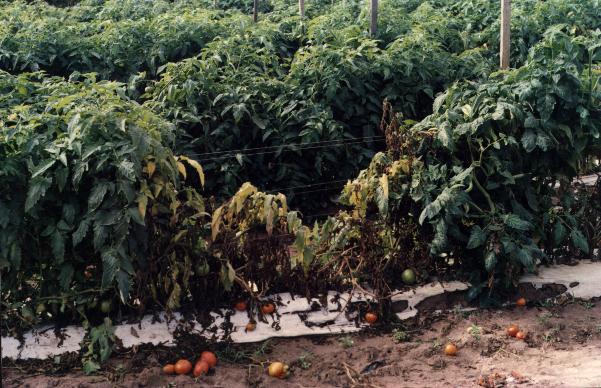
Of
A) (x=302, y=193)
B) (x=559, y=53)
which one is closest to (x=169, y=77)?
(x=302, y=193)

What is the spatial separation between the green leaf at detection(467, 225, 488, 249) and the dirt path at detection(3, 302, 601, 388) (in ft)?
1.36

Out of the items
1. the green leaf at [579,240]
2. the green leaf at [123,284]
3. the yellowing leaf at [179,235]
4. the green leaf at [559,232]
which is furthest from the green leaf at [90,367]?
the green leaf at [579,240]

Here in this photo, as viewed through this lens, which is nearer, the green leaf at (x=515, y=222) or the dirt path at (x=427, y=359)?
the dirt path at (x=427, y=359)

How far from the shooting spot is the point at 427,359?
4.42 m

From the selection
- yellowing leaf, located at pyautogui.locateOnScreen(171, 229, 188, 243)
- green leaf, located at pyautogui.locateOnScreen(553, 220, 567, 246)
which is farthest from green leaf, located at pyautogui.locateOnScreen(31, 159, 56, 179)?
green leaf, located at pyautogui.locateOnScreen(553, 220, 567, 246)

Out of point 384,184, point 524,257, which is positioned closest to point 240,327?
point 384,184

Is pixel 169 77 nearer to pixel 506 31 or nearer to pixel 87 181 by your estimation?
pixel 87 181

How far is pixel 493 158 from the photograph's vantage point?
5.00 m

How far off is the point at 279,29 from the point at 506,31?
2882 millimetres

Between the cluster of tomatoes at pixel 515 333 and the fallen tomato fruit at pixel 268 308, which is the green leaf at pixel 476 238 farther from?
the fallen tomato fruit at pixel 268 308

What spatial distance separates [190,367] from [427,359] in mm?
1284

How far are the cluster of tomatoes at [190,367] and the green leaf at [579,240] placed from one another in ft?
8.44

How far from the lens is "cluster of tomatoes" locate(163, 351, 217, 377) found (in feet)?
13.4

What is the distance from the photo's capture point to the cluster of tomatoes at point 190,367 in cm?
410
